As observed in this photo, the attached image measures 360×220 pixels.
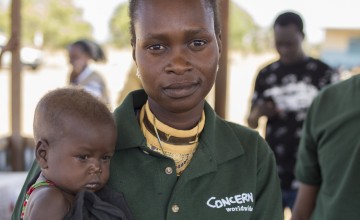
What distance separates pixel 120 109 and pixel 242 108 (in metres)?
13.2

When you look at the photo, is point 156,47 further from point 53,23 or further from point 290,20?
point 53,23

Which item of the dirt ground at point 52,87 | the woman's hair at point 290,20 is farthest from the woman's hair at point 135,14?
the dirt ground at point 52,87

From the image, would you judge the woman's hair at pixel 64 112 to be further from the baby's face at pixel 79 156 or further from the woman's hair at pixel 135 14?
the woman's hair at pixel 135 14

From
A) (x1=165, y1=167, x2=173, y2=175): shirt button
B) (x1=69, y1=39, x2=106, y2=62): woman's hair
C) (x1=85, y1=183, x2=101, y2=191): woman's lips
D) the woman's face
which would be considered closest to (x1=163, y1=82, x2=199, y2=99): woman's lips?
the woman's face

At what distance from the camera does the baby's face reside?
1.46 metres

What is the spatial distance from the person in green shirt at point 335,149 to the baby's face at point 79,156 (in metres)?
0.91

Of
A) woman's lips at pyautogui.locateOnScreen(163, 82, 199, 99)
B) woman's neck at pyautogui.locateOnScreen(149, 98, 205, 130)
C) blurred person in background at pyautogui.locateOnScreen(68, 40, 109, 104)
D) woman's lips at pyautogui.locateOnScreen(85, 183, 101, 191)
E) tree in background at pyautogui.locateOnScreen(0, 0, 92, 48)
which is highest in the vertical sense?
woman's lips at pyautogui.locateOnScreen(163, 82, 199, 99)

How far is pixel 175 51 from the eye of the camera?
1.39m

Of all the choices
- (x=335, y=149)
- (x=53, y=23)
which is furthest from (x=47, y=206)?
(x=53, y=23)

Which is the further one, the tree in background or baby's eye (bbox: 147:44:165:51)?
the tree in background

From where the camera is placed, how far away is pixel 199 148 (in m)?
1.54

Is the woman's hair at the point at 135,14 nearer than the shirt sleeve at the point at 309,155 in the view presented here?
Yes

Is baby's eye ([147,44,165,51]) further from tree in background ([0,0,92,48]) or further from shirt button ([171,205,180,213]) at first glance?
tree in background ([0,0,92,48])

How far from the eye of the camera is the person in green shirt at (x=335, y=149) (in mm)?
1912
